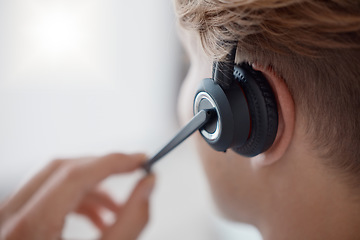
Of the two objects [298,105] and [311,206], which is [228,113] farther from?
[311,206]

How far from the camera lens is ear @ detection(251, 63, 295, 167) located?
1.61ft

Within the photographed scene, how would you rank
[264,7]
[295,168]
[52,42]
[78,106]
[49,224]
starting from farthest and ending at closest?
[78,106]
[52,42]
[49,224]
[295,168]
[264,7]

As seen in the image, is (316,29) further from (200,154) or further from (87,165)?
(87,165)

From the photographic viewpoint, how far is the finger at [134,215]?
73 centimetres

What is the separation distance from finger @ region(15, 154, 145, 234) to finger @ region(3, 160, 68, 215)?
2 centimetres

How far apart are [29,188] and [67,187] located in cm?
9

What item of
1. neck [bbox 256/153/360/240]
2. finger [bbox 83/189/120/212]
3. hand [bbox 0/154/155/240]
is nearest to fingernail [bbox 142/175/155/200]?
hand [bbox 0/154/155/240]

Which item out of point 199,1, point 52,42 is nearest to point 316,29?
point 199,1

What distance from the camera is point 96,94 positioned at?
3.94ft

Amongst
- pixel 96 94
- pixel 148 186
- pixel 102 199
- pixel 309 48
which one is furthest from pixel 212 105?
pixel 96 94

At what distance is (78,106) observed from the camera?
1.18 meters

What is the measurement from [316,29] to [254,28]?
0.07 m

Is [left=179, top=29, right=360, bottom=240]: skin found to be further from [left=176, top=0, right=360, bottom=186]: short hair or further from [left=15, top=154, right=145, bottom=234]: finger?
[left=15, top=154, right=145, bottom=234]: finger

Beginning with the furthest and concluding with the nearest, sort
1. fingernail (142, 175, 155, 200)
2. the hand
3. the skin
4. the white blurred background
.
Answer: the white blurred background
fingernail (142, 175, 155, 200)
the hand
the skin
